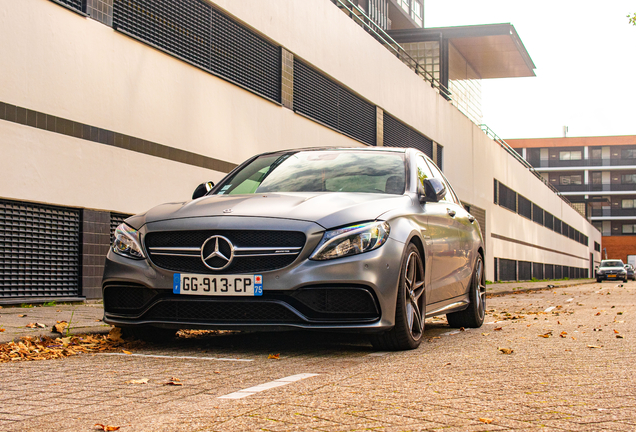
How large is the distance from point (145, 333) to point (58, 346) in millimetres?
656

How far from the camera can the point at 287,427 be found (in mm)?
3123

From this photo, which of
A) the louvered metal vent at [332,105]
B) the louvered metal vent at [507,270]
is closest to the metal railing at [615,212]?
the louvered metal vent at [507,270]

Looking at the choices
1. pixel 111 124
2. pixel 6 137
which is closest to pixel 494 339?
pixel 6 137

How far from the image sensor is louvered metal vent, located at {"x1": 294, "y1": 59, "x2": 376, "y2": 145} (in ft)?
63.6

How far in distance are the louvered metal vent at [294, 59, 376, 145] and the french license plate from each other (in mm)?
14032

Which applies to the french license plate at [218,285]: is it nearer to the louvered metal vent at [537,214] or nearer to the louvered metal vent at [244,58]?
the louvered metal vent at [244,58]

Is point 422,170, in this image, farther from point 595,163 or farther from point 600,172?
point 600,172

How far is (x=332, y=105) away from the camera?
21234mm

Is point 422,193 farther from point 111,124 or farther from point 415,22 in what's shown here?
point 415,22

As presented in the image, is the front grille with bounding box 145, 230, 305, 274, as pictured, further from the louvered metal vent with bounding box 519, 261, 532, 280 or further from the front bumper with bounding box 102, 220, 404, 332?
the louvered metal vent with bounding box 519, 261, 532, 280

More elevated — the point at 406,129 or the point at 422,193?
the point at 406,129

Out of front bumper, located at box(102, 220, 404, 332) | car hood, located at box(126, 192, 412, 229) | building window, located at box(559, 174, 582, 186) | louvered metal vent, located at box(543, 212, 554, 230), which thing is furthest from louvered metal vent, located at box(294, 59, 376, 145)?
building window, located at box(559, 174, 582, 186)

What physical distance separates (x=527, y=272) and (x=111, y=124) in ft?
129

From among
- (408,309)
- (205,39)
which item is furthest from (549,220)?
(408,309)
